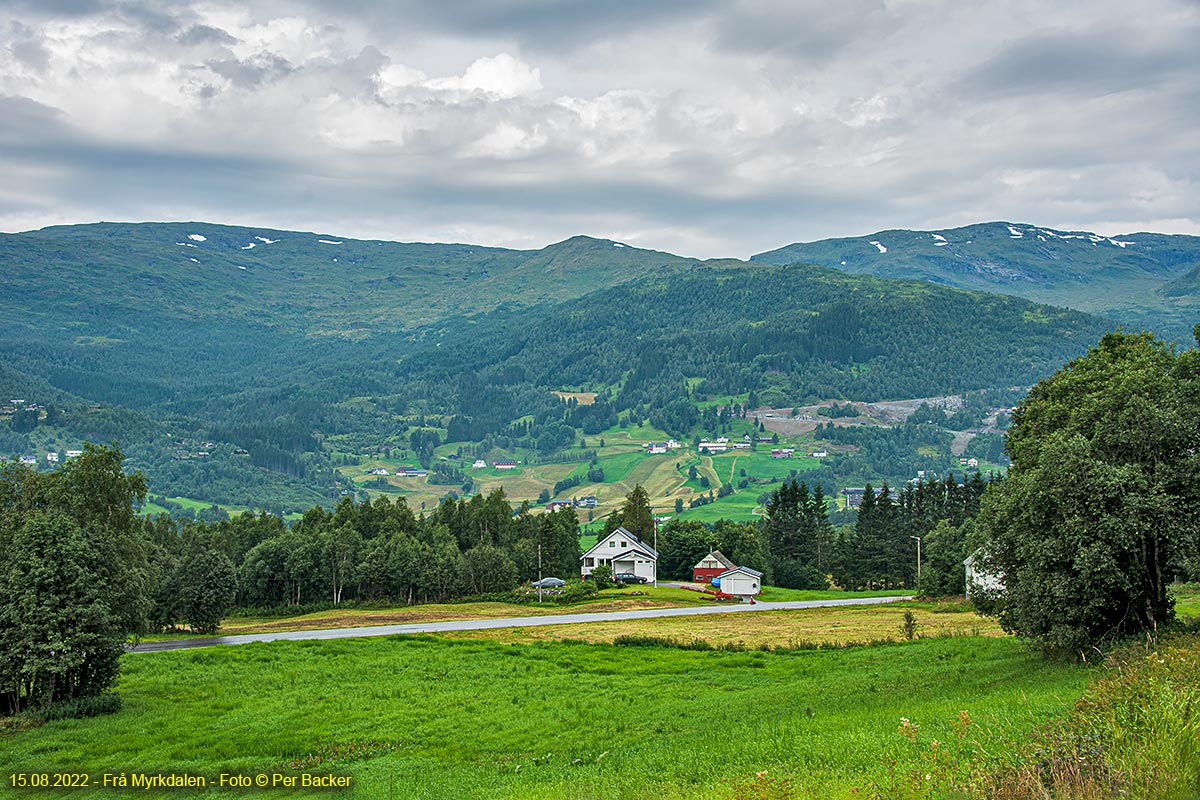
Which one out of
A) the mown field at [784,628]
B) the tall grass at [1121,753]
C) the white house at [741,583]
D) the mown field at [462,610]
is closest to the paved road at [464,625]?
the mown field at [462,610]

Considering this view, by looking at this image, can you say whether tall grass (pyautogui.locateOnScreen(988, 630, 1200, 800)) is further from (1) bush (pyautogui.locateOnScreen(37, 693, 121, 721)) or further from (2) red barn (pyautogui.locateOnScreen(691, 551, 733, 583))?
(2) red barn (pyautogui.locateOnScreen(691, 551, 733, 583))

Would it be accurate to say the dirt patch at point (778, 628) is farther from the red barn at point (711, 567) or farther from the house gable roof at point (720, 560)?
the red barn at point (711, 567)

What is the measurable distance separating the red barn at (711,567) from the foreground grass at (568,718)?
2952 inches

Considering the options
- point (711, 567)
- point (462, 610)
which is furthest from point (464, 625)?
point (711, 567)

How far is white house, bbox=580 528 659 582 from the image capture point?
123m

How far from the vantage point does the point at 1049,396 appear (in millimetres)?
36188

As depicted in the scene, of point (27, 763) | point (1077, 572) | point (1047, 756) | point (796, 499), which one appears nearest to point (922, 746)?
point (1047, 756)

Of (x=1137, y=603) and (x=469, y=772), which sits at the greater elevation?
(x=1137, y=603)

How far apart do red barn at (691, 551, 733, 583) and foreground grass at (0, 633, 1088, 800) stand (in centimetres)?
7498

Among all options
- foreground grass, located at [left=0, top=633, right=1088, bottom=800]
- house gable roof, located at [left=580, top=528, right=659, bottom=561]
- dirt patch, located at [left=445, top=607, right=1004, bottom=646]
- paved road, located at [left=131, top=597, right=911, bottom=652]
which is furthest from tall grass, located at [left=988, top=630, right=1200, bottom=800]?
house gable roof, located at [left=580, top=528, right=659, bottom=561]

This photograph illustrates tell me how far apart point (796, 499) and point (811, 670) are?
10855cm

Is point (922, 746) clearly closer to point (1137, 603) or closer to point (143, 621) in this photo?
point (1137, 603)

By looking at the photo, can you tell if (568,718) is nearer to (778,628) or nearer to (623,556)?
(778,628)

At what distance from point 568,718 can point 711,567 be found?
97.4 metres
